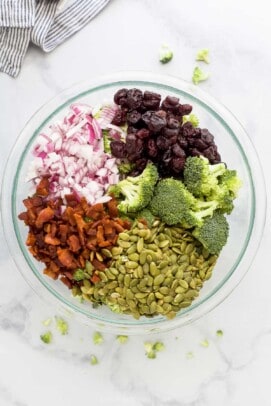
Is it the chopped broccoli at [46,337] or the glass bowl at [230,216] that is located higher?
the glass bowl at [230,216]

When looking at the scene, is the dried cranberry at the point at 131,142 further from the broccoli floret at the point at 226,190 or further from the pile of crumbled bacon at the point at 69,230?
the broccoli floret at the point at 226,190

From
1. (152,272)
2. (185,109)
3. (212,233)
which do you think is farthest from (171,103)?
(152,272)

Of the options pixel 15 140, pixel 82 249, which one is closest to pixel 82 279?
pixel 82 249

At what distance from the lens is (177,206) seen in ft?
6.97

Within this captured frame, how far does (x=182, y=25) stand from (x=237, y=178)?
0.62m

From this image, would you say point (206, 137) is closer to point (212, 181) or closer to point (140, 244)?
→ point (212, 181)

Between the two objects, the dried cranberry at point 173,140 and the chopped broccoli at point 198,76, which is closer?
the dried cranberry at point 173,140

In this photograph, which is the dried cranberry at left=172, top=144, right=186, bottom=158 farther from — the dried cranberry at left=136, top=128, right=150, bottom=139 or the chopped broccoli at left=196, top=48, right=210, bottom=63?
the chopped broccoli at left=196, top=48, right=210, bottom=63

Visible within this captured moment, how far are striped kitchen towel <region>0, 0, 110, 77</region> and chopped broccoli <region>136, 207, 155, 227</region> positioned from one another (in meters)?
0.71

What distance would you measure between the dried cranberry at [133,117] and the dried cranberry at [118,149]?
2.9 inches

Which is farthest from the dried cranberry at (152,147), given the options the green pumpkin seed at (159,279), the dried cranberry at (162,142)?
the green pumpkin seed at (159,279)

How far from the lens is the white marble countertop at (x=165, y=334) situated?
2.47 m

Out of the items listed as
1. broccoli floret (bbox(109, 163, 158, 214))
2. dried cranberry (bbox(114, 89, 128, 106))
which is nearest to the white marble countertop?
dried cranberry (bbox(114, 89, 128, 106))

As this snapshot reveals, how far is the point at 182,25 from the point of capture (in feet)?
8.13
